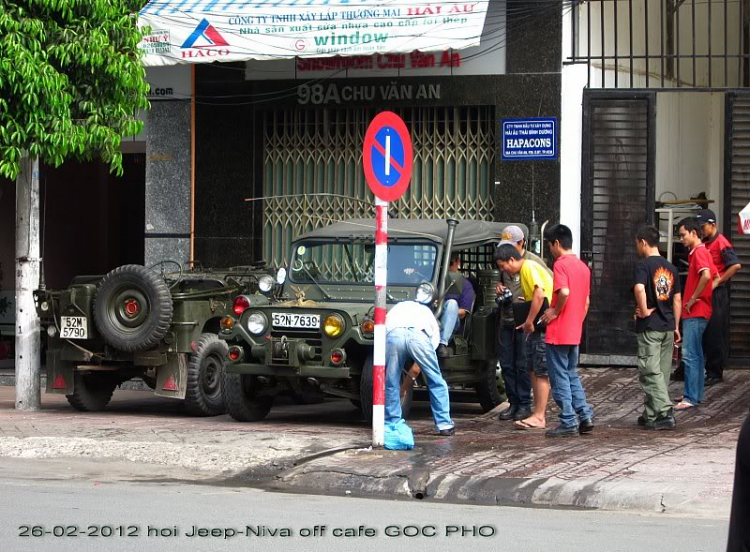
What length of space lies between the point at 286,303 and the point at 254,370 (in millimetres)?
677

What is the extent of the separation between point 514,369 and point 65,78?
5.09m

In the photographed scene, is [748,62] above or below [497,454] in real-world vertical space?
above

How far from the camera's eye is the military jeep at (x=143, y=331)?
463 inches

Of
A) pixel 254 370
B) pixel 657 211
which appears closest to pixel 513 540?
pixel 254 370

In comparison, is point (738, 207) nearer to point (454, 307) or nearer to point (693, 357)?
point (693, 357)

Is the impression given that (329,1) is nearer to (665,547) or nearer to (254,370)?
(254,370)

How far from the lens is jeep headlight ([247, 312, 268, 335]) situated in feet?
35.8

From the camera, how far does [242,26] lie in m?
14.8

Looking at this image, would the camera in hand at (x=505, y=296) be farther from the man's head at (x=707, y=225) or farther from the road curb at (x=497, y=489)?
the road curb at (x=497, y=489)

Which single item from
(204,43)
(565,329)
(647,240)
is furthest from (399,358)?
(204,43)

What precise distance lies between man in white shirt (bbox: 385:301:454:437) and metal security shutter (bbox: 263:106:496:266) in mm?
5634

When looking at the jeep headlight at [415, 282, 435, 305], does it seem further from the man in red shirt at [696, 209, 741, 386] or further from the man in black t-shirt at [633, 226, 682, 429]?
the man in red shirt at [696, 209, 741, 386]

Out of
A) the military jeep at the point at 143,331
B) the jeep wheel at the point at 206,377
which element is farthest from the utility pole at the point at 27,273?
the jeep wheel at the point at 206,377

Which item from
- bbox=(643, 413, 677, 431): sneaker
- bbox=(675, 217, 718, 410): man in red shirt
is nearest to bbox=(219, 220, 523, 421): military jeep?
bbox=(643, 413, 677, 431): sneaker
